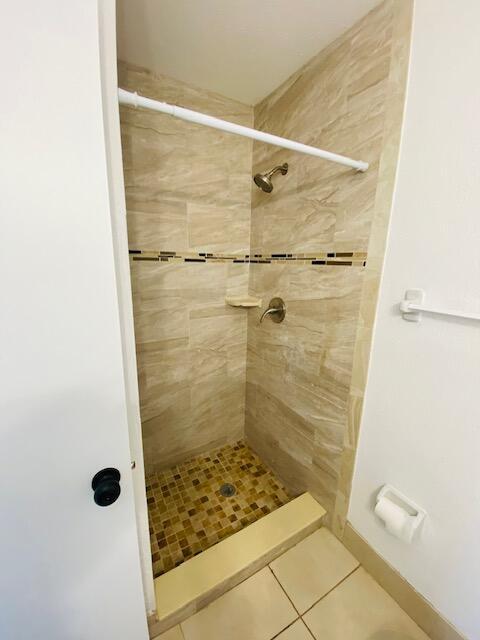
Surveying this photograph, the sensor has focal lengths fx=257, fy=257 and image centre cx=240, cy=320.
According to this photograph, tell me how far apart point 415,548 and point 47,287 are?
1.42 m

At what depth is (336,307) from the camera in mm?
1125

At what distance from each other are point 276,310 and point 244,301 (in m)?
0.24

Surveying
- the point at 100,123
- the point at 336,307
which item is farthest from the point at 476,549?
the point at 100,123

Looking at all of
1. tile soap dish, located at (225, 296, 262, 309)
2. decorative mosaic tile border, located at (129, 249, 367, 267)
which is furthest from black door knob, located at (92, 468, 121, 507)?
tile soap dish, located at (225, 296, 262, 309)

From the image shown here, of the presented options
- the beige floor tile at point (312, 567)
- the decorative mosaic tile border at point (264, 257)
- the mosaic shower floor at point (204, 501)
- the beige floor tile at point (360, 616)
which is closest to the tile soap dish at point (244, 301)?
the decorative mosaic tile border at point (264, 257)

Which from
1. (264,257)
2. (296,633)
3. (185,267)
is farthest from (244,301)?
(296,633)

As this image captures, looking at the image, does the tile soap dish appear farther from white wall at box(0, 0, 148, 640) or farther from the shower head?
white wall at box(0, 0, 148, 640)

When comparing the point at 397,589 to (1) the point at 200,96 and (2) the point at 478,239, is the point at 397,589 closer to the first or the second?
(2) the point at 478,239

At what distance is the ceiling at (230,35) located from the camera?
2.93 ft

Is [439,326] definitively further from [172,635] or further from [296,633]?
[172,635]

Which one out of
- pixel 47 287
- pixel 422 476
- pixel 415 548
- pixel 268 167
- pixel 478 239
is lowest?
pixel 415 548

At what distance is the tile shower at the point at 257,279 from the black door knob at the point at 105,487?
93cm

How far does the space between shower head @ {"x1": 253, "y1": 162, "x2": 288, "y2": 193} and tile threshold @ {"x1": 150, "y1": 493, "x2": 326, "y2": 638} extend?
5.42 ft

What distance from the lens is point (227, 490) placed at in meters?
1.57
